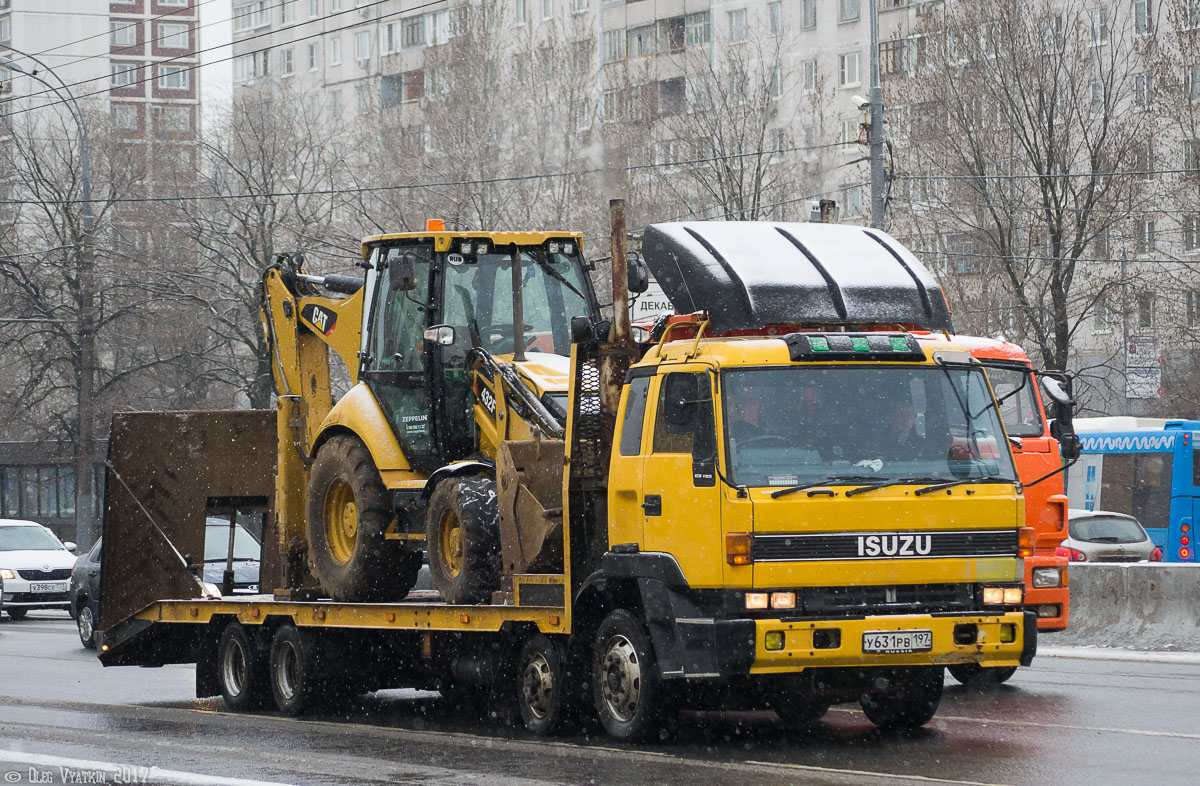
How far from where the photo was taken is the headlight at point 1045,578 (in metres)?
14.3

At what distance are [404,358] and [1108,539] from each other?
1541 cm

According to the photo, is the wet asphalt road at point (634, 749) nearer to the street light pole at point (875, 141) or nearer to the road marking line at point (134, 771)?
the road marking line at point (134, 771)

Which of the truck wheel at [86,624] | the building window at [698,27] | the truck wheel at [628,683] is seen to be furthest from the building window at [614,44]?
the truck wheel at [628,683]

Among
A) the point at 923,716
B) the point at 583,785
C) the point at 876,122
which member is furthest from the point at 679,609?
the point at 876,122

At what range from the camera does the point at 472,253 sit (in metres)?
13.2

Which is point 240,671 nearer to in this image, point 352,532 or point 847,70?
point 352,532

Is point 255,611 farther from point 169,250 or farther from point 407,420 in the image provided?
point 169,250

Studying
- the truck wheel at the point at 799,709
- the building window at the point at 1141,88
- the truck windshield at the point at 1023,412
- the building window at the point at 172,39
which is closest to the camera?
the truck wheel at the point at 799,709

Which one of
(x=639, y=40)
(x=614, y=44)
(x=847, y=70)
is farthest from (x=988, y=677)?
(x=614, y=44)

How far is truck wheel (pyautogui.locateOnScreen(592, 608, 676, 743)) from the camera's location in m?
10.3

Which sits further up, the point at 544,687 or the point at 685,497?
the point at 685,497

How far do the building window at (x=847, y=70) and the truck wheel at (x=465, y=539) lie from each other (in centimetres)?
4861

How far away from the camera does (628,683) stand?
34.3 feet

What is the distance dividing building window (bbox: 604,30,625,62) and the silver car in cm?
3936
